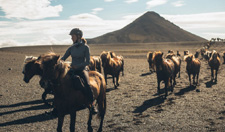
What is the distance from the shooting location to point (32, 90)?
1377cm

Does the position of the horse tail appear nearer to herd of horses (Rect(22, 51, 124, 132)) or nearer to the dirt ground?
herd of horses (Rect(22, 51, 124, 132))

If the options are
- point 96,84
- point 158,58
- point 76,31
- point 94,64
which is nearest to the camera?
point 76,31

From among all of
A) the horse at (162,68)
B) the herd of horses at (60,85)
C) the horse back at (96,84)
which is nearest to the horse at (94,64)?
the horse at (162,68)

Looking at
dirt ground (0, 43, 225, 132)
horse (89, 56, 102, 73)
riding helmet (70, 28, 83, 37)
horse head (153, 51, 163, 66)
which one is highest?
riding helmet (70, 28, 83, 37)

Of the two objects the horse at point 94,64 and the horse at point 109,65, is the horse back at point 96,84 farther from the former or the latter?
the horse at point 94,64

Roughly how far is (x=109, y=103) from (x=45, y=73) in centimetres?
635

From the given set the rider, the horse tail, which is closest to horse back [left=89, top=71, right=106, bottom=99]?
the horse tail

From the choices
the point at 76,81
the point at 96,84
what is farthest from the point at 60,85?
the point at 96,84

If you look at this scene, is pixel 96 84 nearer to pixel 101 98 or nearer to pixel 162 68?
pixel 101 98

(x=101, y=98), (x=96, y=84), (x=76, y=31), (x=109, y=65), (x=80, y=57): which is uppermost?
(x=76, y=31)

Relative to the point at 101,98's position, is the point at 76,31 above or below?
above

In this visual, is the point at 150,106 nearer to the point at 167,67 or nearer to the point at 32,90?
the point at 167,67

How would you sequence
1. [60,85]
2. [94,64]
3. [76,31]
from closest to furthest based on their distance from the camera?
[60,85], [76,31], [94,64]

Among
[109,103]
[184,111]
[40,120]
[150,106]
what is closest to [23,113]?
[40,120]
